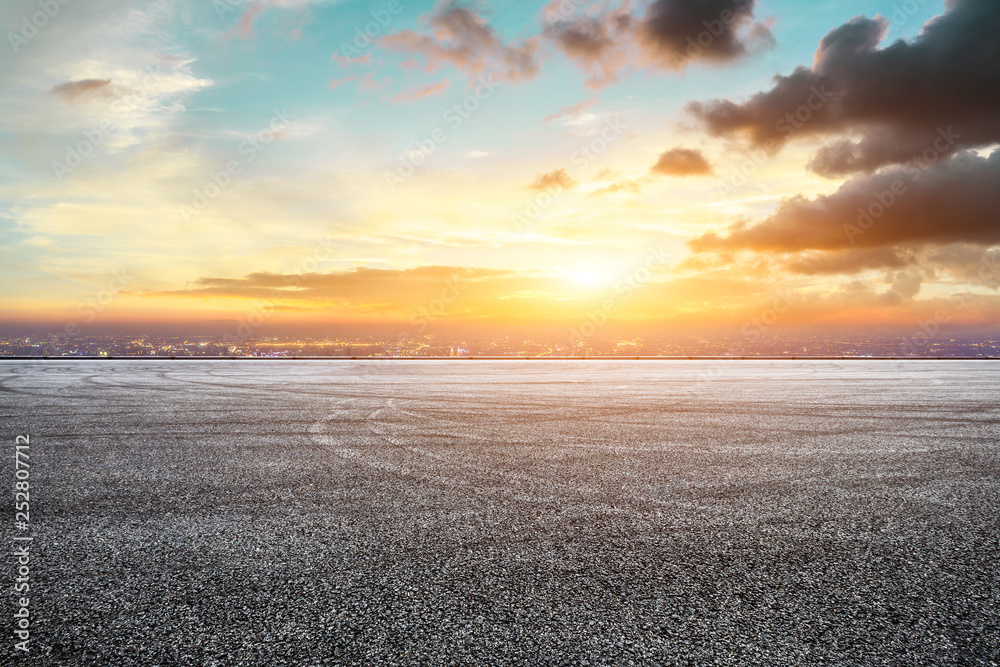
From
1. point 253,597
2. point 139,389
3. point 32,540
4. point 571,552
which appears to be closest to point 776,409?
point 571,552

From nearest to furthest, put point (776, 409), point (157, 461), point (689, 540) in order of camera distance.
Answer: point (689, 540)
point (157, 461)
point (776, 409)

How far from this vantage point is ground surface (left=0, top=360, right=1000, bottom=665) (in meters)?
3.48

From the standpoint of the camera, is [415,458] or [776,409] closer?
[415,458]

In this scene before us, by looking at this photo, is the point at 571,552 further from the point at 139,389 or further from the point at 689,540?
the point at 139,389

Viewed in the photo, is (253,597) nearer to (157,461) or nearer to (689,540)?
(689,540)

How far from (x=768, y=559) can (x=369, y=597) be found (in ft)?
10.4

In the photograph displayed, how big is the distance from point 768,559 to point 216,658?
4040 mm

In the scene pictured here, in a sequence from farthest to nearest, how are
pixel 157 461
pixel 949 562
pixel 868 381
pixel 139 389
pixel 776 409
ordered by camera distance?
1. pixel 868 381
2. pixel 139 389
3. pixel 776 409
4. pixel 157 461
5. pixel 949 562

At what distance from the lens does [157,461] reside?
830 centimetres

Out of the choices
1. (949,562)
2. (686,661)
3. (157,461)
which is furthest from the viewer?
(157,461)

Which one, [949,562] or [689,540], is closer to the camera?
[949,562]

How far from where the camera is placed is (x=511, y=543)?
5004 millimetres

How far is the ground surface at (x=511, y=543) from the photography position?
11.4ft

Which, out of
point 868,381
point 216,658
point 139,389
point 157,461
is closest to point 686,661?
point 216,658
